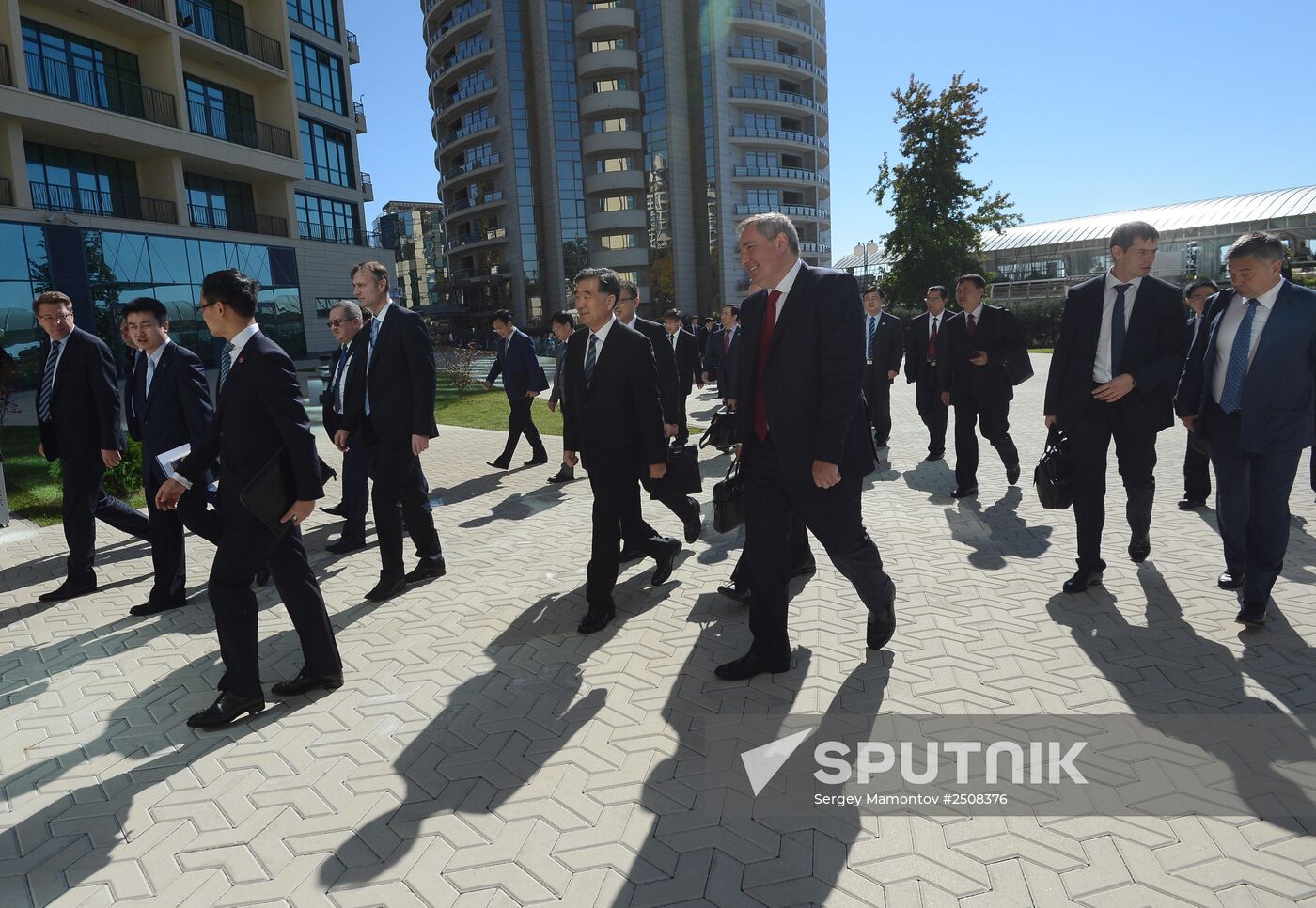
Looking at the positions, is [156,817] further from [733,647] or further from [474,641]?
[733,647]

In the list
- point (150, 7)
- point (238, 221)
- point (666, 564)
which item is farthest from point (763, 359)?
point (238, 221)

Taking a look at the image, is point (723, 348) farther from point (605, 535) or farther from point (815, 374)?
point (815, 374)

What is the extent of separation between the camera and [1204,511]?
6926mm

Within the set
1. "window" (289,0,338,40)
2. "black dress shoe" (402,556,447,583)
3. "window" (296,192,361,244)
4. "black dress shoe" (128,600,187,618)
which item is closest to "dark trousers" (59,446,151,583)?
"black dress shoe" (128,600,187,618)

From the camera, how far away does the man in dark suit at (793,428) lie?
3.62 metres

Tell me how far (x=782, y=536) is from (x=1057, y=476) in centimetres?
238

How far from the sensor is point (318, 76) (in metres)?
33.3

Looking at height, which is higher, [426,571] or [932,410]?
[932,410]

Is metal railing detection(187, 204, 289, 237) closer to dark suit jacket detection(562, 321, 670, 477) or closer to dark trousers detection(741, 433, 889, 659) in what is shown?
dark suit jacket detection(562, 321, 670, 477)

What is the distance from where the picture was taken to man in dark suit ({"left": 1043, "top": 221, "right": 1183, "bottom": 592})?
479 cm

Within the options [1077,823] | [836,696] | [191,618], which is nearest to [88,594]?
[191,618]

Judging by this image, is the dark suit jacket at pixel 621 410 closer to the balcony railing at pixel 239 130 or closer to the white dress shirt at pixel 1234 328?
the white dress shirt at pixel 1234 328

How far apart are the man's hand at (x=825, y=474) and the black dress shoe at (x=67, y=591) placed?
18.3 feet

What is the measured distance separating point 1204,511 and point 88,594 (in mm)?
9192
